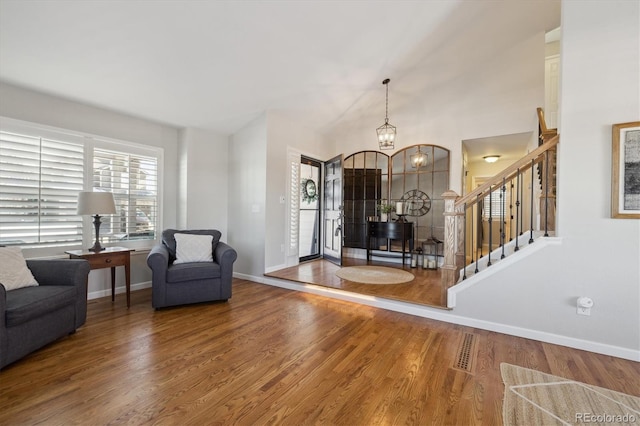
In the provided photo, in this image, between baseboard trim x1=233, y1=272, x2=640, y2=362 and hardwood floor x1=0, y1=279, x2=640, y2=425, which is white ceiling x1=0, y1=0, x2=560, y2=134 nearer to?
hardwood floor x1=0, y1=279, x2=640, y2=425

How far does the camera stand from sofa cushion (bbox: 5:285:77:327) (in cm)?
207

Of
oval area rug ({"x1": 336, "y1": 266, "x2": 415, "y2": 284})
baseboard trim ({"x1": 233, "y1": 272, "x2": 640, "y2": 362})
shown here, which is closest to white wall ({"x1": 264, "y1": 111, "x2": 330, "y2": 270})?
baseboard trim ({"x1": 233, "y1": 272, "x2": 640, "y2": 362})

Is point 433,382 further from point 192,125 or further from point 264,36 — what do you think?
point 192,125

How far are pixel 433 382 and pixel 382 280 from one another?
2320mm

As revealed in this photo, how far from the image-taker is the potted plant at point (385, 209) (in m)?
5.57

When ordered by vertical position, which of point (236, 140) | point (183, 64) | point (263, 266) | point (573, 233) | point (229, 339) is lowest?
point (229, 339)

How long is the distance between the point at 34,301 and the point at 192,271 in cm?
137

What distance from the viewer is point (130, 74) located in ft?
10.2

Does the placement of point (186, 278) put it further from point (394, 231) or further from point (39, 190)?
point (394, 231)

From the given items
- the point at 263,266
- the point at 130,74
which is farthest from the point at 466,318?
the point at 130,74

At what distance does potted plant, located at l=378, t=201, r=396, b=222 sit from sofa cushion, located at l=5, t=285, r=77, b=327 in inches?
186

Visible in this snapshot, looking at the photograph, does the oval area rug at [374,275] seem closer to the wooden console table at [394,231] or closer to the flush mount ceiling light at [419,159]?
the wooden console table at [394,231]

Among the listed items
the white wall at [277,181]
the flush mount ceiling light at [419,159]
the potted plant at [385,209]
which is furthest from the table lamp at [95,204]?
the flush mount ceiling light at [419,159]

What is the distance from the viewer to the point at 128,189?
4047 mm
